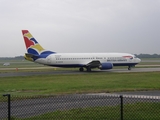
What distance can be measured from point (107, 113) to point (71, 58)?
120 feet

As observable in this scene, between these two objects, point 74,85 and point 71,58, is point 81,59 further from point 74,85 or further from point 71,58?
point 74,85

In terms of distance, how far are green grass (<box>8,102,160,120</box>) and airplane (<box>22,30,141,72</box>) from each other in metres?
33.4

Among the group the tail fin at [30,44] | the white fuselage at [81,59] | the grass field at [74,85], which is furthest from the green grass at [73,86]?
the white fuselage at [81,59]

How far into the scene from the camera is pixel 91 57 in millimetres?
47875

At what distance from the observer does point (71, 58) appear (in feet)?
152

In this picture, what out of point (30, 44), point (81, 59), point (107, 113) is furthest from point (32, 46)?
point (107, 113)

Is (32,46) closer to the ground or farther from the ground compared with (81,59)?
farther from the ground

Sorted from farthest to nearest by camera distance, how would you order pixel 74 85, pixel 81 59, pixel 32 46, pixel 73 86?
pixel 81 59 → pixel 32 46 → pixel 74 85 → pixel 73 86

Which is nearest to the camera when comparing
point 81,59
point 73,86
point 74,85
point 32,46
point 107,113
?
point 107,113

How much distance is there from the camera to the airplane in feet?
146

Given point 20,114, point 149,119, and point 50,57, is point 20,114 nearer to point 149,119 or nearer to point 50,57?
point 149,119

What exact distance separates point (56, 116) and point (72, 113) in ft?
2.53

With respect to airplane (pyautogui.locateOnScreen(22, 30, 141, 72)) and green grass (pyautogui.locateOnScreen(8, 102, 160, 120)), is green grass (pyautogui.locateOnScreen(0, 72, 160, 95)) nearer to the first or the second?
green grass (pyautogui.locateOnScreen(8, 102, 160, 120))

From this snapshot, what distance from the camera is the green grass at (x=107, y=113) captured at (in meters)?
9.34
